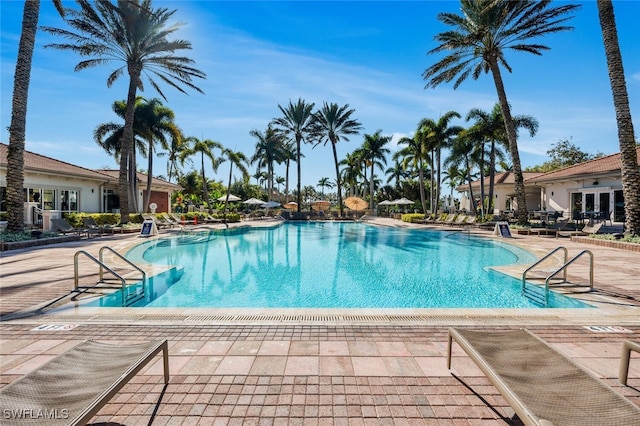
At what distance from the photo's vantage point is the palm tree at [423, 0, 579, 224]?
18.0 m

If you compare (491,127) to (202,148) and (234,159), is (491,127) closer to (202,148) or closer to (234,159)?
(234,159)

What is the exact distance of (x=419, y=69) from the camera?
76.2 ft

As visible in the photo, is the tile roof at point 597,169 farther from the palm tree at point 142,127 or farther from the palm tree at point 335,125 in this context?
the palm tree at point 142,127

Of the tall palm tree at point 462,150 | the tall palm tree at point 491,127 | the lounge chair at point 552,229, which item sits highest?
the tall palm tree at point 491,127

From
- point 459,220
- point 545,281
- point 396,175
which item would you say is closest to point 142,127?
point 459,220

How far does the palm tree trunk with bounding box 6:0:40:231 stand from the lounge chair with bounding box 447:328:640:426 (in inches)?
670

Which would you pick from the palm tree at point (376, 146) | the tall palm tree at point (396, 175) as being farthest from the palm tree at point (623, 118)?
the tall palm tree at point (396, 175)

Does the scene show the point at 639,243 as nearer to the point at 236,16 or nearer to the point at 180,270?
the point at 180,270

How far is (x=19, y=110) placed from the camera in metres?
13.1

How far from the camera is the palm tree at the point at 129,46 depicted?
18.1 meters

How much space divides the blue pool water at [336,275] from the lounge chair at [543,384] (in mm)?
3771

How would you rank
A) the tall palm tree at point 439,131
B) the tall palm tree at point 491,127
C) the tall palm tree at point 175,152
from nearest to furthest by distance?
the tall palm tree at point 491,127
the tall palm tree at point 175,152
the tall palm tree at point 439,131

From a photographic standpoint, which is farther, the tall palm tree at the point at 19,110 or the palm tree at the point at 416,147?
the palm tree at the point at 416,147

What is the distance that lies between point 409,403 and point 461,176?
66125mm
